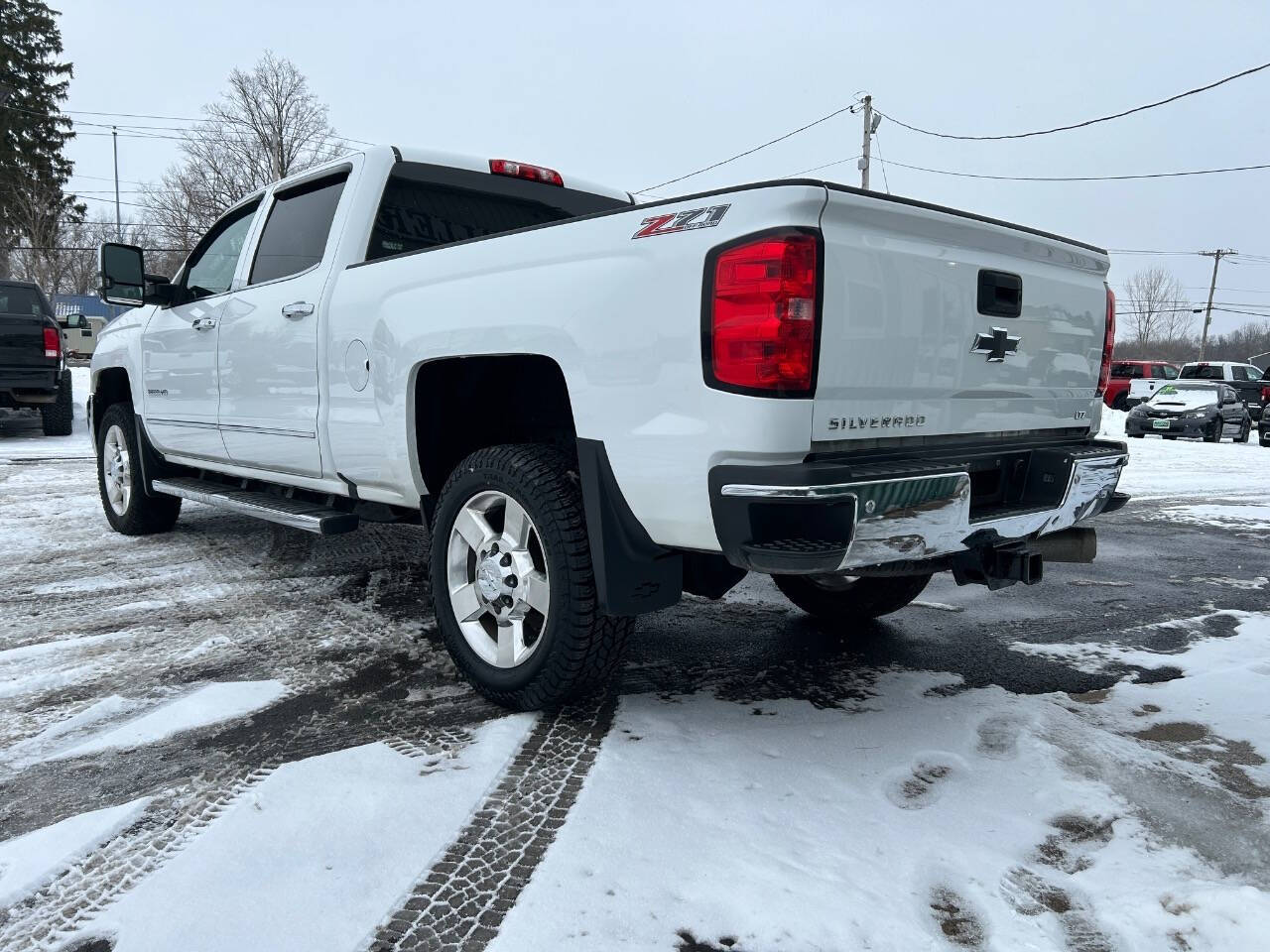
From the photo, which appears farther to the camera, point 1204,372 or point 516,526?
point 1204,372

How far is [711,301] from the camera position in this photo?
2.19 m

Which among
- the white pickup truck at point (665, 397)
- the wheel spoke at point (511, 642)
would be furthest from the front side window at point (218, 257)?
the wheel spoke at point (511, 642)

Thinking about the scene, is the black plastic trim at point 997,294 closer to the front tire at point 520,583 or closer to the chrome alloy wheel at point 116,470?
the front tire at point 520,583

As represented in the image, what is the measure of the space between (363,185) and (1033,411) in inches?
114

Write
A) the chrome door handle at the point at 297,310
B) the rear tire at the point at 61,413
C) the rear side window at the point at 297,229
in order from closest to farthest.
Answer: the chrome door handle at the point at 297,310 → the rear side window at the point at 297,229 → the rear tire at the point at 61,413

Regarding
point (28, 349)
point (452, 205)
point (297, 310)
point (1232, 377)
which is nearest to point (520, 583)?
point (297, 310)

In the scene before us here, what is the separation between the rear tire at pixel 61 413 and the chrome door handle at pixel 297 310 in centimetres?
980

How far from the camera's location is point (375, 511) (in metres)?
3.74

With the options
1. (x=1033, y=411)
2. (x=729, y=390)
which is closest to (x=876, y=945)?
(x=729, y=390)

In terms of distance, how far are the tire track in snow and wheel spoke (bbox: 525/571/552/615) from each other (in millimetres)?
373

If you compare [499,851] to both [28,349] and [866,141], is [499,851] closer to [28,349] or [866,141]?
[28,349]

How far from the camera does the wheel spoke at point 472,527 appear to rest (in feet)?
9.62

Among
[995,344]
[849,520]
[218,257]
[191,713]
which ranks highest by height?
[218,257]

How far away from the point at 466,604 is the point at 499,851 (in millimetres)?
1093
